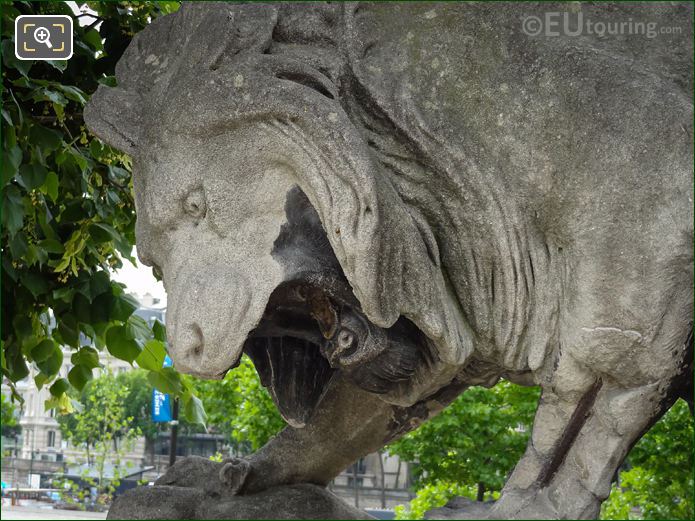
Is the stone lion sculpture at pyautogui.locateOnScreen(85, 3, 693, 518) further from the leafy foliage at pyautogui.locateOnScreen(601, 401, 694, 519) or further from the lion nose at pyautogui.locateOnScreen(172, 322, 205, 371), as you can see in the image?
the leafy foliage at pyautogui.locateOnScreen(601, 401, 694, 519)

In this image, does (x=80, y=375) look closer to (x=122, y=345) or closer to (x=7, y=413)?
(x=122, y=345)

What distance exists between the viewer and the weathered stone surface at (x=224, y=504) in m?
2.70

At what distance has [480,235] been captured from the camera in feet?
7.76

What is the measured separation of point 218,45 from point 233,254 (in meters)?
0.49

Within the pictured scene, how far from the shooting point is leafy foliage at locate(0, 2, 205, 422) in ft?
11.5

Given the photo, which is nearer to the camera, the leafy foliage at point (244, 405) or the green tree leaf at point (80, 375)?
the green tree leaf at point (80, 375)

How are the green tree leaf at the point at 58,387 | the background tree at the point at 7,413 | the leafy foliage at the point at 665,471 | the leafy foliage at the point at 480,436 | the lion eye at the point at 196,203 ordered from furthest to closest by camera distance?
the leafy foliage at the point at 480,436, the background tree at the point at 7,413, the leafy foliage at the point at 665,471, the green tree leaf at the point at 58,387, the lion eye at the point at 196,203

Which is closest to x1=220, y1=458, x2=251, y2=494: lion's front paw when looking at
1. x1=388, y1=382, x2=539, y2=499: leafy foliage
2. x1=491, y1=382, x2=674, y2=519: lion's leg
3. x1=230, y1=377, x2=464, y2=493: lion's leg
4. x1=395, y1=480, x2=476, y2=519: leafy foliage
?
x1=230, y1=377, x2=464, y2=493: lion's leg

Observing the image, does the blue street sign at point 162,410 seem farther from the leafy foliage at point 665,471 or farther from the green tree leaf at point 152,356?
the green tree leaf at point 152,356

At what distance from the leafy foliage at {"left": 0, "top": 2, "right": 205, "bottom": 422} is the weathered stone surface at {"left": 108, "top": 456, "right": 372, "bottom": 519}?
106 cm

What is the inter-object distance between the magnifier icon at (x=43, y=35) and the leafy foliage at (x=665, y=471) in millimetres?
5118

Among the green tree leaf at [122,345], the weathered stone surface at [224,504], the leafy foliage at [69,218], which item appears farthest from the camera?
the green tree leaf at [122,345]

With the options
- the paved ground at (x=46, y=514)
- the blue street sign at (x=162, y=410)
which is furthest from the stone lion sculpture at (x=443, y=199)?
the paved ground at (x=46, y=514)

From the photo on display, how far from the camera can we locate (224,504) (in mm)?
2756
